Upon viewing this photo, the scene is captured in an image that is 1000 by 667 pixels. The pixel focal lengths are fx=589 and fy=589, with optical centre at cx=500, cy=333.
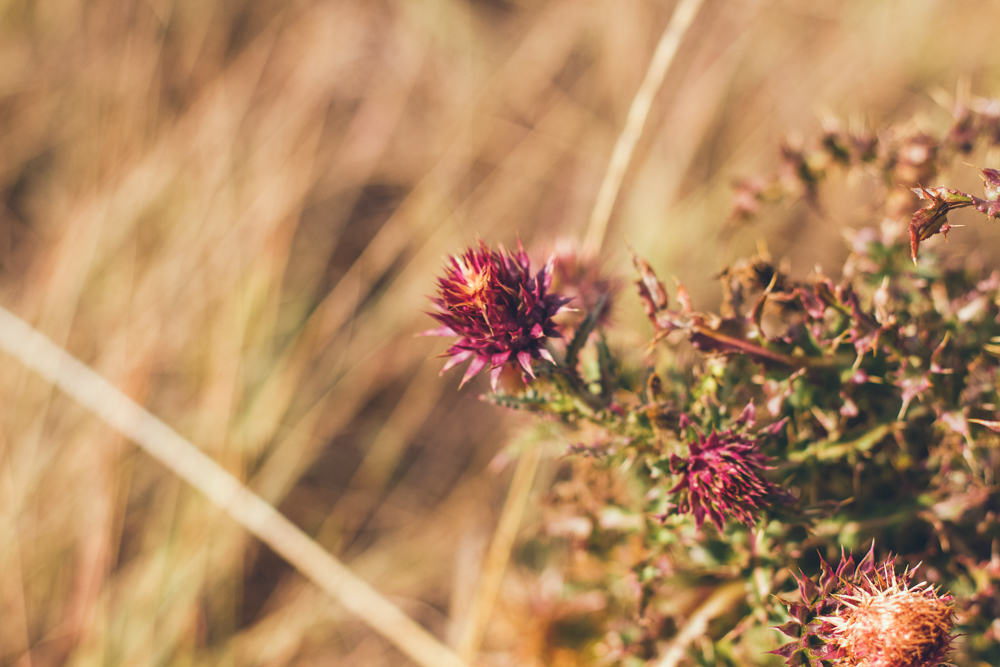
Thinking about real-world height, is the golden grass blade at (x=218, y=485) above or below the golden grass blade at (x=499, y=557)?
above

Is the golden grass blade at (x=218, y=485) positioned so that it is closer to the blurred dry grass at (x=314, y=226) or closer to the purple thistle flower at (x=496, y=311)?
the blurred dry grass at (x=314, y=226)

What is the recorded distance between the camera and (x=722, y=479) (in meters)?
1.10

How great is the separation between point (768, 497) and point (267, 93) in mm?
4099

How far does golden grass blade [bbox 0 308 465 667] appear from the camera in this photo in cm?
266

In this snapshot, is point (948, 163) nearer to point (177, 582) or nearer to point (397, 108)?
point (397, 108)

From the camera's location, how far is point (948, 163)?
1.67 m

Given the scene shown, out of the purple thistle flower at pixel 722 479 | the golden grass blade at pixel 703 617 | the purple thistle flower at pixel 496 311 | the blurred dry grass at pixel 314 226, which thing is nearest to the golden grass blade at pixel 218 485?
the blurred dry grass at pixel 314 226

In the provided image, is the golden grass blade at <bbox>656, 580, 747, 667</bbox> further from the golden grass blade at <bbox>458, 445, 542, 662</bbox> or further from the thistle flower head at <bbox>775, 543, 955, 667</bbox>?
the golden grass blade at <bbox>458, 445, 542, 662</bbox>

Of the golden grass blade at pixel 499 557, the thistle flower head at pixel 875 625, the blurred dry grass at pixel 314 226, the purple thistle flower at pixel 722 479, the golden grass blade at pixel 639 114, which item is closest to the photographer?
the thistle flower head at pixel 875 625

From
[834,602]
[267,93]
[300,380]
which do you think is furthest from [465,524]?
[267,93]

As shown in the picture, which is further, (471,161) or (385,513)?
(471,161)

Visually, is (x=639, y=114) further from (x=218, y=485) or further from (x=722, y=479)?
(x=218, y=485)

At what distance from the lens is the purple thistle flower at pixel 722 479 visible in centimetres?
111

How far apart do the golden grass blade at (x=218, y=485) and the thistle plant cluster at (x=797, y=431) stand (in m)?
1.30
